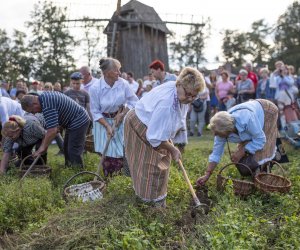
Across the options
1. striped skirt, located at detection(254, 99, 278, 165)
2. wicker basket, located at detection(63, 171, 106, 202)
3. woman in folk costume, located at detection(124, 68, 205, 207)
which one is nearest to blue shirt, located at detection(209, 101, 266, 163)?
striped skirt, located at detection(254, 99, 278, 165)

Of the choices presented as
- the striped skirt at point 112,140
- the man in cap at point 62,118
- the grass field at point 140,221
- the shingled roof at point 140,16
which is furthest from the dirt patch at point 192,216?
the shingled roof at point 140,16

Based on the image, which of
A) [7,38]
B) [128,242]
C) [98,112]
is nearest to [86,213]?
[128,242]

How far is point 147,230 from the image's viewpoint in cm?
382

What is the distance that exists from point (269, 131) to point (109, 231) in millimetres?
2895

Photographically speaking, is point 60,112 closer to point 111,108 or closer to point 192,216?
point 111,108

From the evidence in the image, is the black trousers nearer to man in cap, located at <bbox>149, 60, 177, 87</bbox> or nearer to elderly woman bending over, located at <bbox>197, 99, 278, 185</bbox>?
man in cap, located at <bbox>149, 60, 177, 87</bbox>

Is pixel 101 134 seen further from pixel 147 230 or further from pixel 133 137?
pixel 147 230

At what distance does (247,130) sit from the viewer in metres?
5.06

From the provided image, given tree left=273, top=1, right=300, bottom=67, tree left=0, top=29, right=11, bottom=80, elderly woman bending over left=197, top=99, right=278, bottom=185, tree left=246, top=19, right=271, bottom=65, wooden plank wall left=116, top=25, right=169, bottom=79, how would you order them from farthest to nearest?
tree left=246, top=19, right=271, bottom=65 < tree left=273, top=1, right=300, bottom=67 < tree left=0, top=29, right=11, bottom=80 < wooden plank wall left=116, top=25, right=169, bottom=79 < elderly woman bending over left=197, top=99, right=278, bottom=185

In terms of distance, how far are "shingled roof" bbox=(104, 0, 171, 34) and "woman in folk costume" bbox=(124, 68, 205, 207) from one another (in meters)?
19.6

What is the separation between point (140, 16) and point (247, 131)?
19.8 m

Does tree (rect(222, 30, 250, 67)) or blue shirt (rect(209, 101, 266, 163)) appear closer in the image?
blue shirt (rect(209, 101, 266, 163))

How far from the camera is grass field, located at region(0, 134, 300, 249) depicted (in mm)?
3445

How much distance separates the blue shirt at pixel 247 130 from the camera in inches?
197
